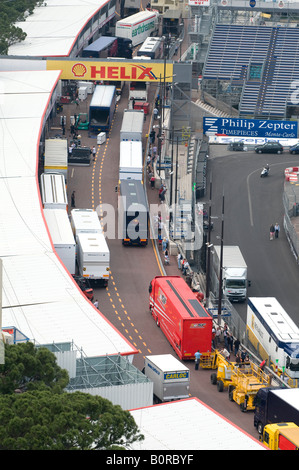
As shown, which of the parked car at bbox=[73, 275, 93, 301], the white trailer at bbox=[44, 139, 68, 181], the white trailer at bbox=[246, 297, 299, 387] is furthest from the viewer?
the white trailer at bbox=[44, 139, 68, 181]

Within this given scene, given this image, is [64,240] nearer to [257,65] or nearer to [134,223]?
[134,223]

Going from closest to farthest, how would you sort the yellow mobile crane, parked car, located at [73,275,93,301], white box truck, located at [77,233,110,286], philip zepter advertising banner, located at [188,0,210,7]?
the yellow mobile crane → parked car, located at [73,275,93,301] → white box truck, located at [77,233,110,286] → philip zepter advertising banner, located at [188,0,210,7]

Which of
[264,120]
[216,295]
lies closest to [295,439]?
[216,295]

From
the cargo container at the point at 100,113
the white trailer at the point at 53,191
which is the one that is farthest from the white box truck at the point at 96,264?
the cargo container at the point at 100,113

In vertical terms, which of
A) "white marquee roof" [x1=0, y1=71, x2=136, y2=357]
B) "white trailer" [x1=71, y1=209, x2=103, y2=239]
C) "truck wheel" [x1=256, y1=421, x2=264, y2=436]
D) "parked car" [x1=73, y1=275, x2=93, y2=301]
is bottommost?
"parked car" [x1=73, y1=275, x2=93, y2=301]

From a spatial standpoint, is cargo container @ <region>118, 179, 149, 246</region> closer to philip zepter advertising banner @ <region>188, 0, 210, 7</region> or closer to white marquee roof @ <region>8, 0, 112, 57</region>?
white marquee roof @ <region>8, 0, 112, 57</region>

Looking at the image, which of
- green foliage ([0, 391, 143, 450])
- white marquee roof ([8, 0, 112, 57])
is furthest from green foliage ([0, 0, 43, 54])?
green foliage ([0, 391, 143, 450])

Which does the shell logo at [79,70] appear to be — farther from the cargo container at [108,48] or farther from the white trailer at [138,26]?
the white trailer at [138,26]

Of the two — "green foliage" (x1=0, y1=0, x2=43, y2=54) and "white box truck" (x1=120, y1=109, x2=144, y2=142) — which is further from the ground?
"green foliage" (x1=0, y1=0, x2=43, y2=54)
